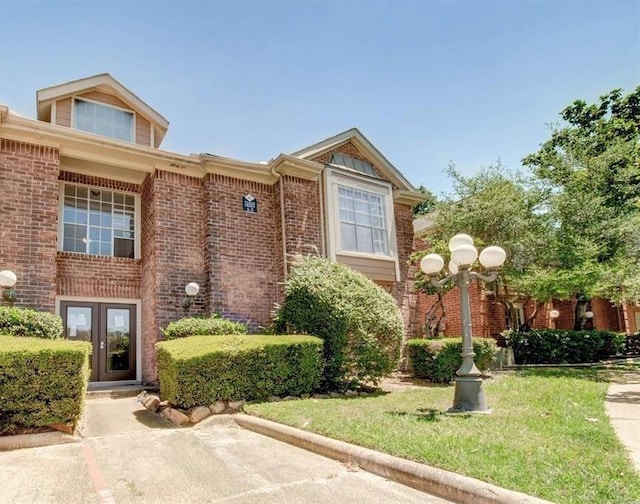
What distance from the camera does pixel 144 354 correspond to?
10930 mm

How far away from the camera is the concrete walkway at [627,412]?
174 inches

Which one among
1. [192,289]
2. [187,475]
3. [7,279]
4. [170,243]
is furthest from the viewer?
[170,243]

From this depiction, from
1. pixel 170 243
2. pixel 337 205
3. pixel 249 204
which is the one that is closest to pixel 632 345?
pixel 337 205

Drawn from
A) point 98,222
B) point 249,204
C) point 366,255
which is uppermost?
point 249,204

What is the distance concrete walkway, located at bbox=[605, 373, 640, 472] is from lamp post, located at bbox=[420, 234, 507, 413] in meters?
1.66

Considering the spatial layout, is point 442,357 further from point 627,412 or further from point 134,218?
point 134,218

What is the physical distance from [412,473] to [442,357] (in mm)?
6860

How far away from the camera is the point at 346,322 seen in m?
8.77

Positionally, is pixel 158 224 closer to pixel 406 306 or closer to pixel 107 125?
pixel 107 125

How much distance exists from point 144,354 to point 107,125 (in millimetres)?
6212

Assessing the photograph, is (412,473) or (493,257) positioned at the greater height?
(493,257)

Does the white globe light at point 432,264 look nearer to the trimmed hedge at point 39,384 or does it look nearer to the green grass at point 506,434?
the green grass at point 506,434

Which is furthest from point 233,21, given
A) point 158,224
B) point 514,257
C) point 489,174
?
point 514,257

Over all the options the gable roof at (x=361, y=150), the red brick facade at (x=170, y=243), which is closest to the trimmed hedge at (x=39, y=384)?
the red brick facade at (x=170, y=243)
